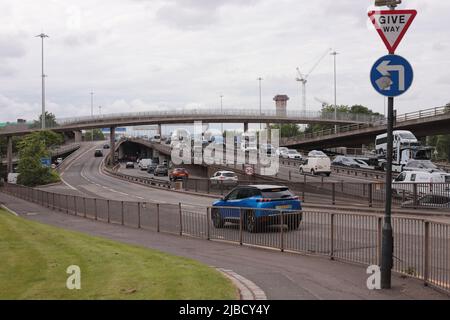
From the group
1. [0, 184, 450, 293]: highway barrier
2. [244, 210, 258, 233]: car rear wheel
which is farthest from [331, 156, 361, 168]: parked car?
[244, 210, 258, 233]: car rear wheel

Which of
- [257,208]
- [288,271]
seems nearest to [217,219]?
[257,208]

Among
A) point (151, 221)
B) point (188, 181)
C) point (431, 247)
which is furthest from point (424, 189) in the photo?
point (188, 181)

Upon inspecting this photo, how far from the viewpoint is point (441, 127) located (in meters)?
64.4

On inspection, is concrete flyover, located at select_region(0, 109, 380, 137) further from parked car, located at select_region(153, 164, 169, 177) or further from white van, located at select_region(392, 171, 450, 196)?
white van, located at select_region(392, 171, 450, 196)

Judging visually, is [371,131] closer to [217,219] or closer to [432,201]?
[432,201]

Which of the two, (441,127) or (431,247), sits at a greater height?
(441,127)

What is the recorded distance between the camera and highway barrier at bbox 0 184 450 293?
370 inches

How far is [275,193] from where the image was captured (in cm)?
1898

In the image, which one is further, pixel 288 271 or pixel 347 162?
pixel 347 162

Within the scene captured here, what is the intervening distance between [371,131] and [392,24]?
70.7 m

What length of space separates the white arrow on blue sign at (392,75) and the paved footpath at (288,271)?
3.21 m

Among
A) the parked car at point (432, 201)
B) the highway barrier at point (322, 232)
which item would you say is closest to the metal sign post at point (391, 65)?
the highway barrier at point (322, 232)
